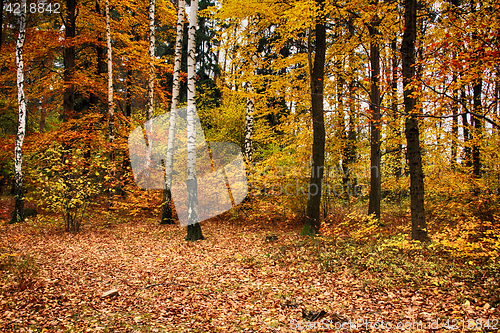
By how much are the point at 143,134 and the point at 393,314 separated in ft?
43.1

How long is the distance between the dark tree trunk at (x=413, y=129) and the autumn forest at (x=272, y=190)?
5 cm

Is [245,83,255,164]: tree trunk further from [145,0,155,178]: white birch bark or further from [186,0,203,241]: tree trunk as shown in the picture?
[145,0,155,178]: white birch bark

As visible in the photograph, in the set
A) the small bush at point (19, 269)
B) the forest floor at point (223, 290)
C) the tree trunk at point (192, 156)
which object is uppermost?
the tree trunk at point (192, 156)

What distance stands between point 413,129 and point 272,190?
5.65m

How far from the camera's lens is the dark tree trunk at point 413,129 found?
6.18 metres

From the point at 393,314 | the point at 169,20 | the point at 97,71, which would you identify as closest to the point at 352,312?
the point at 393,314

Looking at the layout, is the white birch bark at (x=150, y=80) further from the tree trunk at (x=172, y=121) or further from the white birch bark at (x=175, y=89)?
the white birch bark at (x=175, y=89)

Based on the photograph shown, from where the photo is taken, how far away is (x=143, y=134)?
46.6ft

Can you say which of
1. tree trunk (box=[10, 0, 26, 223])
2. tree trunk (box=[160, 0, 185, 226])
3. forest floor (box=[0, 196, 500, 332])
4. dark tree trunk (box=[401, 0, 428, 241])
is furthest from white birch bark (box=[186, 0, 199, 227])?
tree trunk (box=[10, 0, 26, 223])

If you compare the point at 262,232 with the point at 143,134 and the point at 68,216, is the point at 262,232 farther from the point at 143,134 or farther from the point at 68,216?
the point at 143,134

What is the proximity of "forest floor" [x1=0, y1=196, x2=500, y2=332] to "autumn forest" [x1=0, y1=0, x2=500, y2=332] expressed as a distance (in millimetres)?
38

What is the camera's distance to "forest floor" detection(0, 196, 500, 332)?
4.03 meters

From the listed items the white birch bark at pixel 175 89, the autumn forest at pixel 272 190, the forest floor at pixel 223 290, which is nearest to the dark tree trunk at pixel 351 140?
the autumn forest at pixel 272 190

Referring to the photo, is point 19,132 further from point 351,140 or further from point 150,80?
point 351,140
